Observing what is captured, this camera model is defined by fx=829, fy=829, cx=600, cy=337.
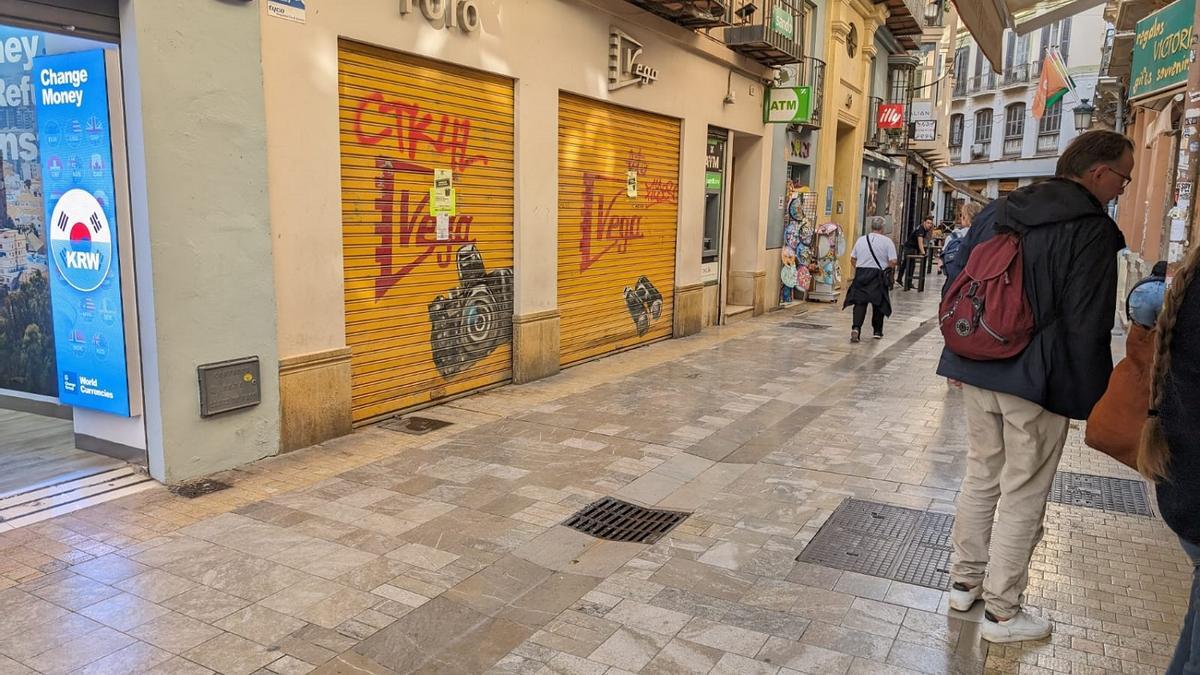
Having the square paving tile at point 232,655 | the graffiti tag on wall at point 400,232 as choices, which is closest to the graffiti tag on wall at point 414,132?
the graffiti tag on wall at point 400,232

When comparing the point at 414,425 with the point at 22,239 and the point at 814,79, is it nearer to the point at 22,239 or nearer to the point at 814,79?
the point at 22,239

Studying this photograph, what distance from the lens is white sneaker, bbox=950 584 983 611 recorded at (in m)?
3.91

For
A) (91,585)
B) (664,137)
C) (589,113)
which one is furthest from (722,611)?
(664,137)

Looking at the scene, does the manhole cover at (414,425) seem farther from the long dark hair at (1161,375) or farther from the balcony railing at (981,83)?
the balcony railing at (981,83)

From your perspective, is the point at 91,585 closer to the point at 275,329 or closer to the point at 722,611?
the point at 275,329

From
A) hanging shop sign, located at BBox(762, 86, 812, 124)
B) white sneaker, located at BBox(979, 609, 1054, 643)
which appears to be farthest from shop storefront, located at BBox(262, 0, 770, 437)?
white sneaker, located at BBox(979, 609, 1054, 643)

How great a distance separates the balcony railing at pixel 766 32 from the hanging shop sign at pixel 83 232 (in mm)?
9479

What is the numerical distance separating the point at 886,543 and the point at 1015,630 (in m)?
1.13

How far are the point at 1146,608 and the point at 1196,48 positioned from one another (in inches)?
126

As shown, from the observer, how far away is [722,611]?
389cm

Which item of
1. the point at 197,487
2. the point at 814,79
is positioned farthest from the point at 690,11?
the point at 197,487

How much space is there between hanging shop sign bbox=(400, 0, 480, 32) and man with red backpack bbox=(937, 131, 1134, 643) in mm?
5089

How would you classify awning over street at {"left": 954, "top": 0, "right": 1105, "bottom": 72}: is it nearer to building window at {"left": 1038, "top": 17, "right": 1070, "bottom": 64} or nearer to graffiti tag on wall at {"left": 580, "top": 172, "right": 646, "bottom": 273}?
graffiti tag on wall at {"left": 580, "top": 172, "right": 646, "bottom": 273}

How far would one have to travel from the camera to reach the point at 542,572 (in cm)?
432
